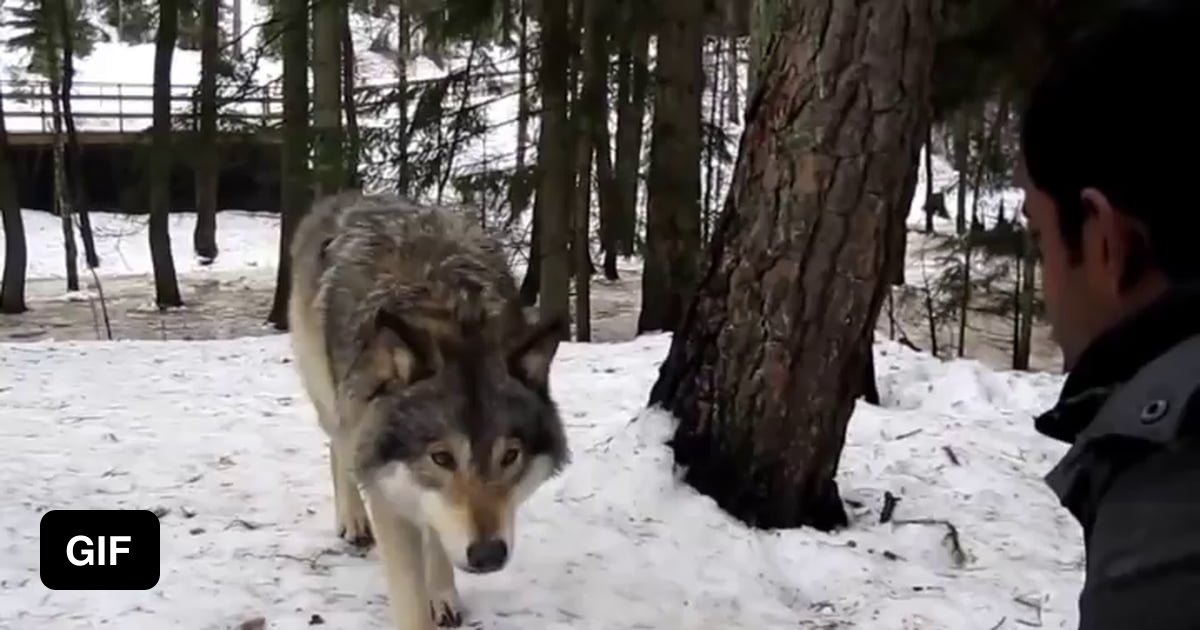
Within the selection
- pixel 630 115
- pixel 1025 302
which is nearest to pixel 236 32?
pixel 630 115

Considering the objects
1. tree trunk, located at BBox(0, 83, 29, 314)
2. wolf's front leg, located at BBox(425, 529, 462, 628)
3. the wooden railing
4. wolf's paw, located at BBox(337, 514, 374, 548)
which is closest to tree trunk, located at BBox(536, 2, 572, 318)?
wolf's paw, located at BBox(337, 514, 374, 548)

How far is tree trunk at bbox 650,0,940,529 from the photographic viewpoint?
5.21 meters

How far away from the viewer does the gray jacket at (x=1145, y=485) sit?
112cm

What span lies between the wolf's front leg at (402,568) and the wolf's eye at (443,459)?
41 centimetres

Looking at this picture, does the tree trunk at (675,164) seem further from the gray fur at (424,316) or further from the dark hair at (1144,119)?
the dark hair at (1144,119)

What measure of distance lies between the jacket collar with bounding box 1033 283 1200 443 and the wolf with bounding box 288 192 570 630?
2.58 metres

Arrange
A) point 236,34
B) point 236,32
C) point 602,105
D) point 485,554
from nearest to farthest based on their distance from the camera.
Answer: point 485,554
point 602,105
point 236,34
point 236,32

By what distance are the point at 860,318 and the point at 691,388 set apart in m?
0.88

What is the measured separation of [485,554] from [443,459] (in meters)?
0.35

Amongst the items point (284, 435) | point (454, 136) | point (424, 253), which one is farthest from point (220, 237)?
point (424, 253)

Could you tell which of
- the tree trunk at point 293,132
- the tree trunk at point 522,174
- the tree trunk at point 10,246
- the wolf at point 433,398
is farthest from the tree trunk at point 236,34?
the wolf at point 433,398

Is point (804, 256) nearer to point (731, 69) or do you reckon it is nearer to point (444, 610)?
point (444, 610)

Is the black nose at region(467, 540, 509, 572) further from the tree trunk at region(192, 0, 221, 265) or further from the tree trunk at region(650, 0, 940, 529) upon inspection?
the tree trunk at region(192, 0, 221, 265)

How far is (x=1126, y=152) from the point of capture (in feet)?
4.42
